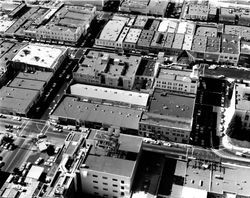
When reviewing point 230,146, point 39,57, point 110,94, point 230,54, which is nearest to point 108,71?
point 110,94

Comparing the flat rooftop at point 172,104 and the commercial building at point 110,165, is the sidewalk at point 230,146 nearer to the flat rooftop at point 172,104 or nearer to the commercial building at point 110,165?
the flat rooftop at point 172,104

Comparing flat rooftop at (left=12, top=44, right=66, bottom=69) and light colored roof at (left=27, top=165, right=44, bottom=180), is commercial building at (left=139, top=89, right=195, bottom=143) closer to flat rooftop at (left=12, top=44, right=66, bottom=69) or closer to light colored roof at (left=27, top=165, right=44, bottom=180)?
light colored roof at (left=27, top=165, right=44, bottom=180)

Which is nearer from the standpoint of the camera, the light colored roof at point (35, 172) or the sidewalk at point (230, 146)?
the light colored roof at point (35, 172)

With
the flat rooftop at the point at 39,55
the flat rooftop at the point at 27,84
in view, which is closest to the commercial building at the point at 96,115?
the flat rooftop at the point at 27,84

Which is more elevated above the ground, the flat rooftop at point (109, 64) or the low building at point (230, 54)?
the low building at point (230, 54)

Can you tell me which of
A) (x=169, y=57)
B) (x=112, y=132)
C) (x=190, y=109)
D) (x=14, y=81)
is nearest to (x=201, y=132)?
(x=190, y=109)

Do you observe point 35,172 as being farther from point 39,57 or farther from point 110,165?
point 39,57

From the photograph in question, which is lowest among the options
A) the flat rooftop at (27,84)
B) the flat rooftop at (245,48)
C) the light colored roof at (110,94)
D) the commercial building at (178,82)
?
the flat rooftop at (27,84)
